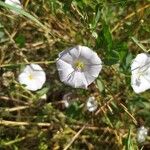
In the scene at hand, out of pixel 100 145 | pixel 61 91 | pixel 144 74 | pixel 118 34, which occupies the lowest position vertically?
pixel 100 145

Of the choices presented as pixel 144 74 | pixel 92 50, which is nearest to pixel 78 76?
pixel 92 50

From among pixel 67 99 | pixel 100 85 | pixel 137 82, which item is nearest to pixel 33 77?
pixel 67 99

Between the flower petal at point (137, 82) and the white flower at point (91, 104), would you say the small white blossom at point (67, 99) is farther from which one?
the flower petal at point (137, 82)

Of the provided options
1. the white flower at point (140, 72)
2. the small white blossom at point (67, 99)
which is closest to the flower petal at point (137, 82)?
the white flower at point (140, 72)

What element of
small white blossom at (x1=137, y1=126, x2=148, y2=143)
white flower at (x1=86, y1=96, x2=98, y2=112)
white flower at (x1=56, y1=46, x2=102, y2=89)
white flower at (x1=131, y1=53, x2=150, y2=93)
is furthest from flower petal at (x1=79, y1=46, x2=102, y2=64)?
small white blossom at (x1=137, y1=126, x2=148, y2=143)

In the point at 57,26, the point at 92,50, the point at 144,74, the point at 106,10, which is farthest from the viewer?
the point at 57,26

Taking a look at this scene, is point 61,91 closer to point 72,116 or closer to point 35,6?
point 72,116

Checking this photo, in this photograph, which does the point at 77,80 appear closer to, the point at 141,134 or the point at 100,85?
the point at 100,85
